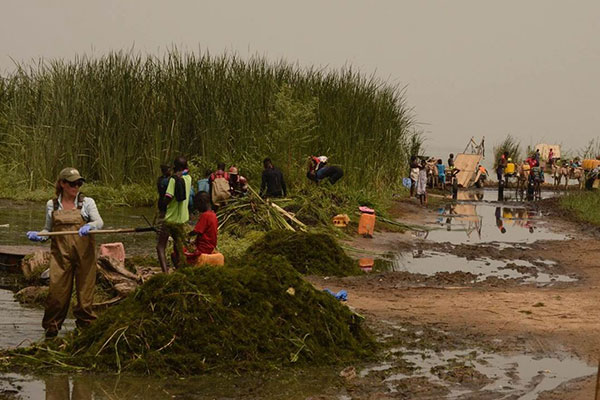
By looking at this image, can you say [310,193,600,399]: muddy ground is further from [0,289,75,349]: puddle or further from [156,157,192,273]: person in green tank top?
[0,289,75,349]: puddle

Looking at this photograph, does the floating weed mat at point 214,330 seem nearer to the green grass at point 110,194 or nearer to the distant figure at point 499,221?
the distant figure at point 499,221

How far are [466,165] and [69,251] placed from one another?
39.0 meters

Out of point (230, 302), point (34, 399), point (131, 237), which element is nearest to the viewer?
point (34, 399)

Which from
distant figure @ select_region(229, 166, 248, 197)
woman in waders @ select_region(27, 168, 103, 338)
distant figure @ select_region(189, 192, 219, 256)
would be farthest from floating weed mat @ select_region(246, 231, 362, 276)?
distant figure @ select_region(229, 166, 248, 197)

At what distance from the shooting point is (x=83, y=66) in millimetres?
29922

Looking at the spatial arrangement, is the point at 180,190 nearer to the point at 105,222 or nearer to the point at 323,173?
the point at 105,222

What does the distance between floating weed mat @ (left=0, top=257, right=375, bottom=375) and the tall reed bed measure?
17784 mm

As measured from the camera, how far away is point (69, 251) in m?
9.75

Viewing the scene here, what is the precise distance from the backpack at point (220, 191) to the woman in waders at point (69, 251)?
1094cm

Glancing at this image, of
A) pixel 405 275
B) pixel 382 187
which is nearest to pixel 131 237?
pixel 405 275

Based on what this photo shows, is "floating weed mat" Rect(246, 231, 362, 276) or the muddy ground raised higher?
"floating weed mat" Rect(246, 231, 362, 276)

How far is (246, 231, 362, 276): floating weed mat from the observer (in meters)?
15.5

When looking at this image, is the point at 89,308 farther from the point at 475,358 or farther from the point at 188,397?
the point at 475,358

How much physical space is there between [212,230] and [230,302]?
7.22ft
